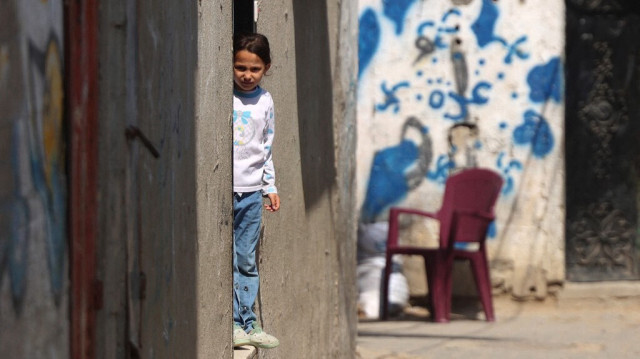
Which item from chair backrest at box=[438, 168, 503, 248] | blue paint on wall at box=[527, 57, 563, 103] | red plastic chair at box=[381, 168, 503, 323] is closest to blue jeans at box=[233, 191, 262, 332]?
red plastic chair at box=[381, 168, 503, 323]

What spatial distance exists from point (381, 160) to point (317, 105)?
12.7 feet

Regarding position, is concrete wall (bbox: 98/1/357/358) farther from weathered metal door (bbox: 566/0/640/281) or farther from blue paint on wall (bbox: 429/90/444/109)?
weathered metal door (bbox: 566/0/640/281)

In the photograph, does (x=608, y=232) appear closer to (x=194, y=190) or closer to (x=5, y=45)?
(x=194, y=190)

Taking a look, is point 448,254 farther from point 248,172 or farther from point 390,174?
point 248,172

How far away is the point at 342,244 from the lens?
23.9ft

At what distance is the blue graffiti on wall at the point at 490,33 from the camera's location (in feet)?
33.8

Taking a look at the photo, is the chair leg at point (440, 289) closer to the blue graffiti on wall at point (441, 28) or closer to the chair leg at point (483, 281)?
the chair leg at point (483, 281)

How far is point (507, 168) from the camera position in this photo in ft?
33.9

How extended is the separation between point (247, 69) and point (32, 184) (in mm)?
2690

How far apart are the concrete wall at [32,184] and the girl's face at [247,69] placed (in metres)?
2.44

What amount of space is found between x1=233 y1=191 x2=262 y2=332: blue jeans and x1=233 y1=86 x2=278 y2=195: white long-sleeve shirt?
6 centimetres

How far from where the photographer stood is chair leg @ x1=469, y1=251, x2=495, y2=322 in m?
9.70

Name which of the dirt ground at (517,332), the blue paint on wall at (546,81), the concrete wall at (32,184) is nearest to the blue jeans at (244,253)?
the concrete wall at (32,184)

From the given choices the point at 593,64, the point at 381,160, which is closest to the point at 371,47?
the point at 381,160
